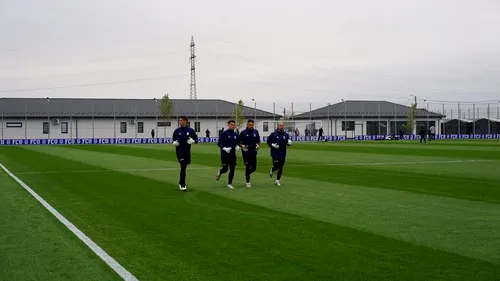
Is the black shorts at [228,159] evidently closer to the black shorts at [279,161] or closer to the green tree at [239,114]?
the black shorts at [279,161]

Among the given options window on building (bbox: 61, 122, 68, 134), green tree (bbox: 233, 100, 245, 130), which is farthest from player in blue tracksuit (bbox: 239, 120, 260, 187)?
window on building (bbox: 61, 122, 68, 134)

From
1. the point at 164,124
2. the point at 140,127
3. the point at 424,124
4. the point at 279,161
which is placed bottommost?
the point at 279,161

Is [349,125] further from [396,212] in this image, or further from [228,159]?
[396,212]

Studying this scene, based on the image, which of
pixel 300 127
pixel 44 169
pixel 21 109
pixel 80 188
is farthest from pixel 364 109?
pixel 80 188

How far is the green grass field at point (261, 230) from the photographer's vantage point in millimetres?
7344

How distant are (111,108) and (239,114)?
15.1 meters

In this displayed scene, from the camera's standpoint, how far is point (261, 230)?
32.8 ft

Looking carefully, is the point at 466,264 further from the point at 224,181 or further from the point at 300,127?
the point at 300,127

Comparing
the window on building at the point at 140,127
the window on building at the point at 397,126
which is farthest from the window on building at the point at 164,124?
the window on building at the point at 397,126

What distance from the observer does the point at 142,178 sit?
803 inches

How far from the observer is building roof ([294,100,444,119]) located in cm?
8025

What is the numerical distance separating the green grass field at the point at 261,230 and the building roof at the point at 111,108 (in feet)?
182

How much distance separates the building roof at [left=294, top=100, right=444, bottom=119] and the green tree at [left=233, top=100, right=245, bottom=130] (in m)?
8.66

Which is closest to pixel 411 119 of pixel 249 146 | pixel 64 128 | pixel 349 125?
pixel 349 125
